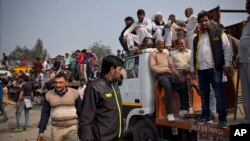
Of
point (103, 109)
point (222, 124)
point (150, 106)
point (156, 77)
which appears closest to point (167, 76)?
point (156, 77)

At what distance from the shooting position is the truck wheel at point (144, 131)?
6336mm

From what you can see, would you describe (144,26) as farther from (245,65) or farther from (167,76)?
(245,65)

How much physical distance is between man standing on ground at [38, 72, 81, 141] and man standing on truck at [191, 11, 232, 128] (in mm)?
1936

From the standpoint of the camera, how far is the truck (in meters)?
5.61

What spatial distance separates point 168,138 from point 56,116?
2434 mm

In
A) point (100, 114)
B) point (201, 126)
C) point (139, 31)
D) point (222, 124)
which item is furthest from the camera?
point (139, 31)

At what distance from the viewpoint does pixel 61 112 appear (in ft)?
15.3

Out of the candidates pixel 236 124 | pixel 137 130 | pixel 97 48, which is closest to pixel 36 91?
pixel 137 130

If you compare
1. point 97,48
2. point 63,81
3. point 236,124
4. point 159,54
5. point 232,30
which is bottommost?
point 236,124

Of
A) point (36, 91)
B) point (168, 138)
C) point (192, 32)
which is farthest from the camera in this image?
point (36, 91)

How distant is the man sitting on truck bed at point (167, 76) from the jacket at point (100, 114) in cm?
283

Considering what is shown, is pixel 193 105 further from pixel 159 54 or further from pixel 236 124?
pixel 236 124

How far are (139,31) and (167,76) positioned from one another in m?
2.16

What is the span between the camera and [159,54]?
6371 mm
